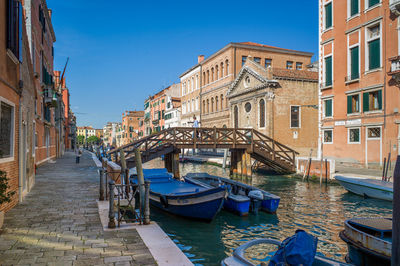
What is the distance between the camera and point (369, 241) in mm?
5453

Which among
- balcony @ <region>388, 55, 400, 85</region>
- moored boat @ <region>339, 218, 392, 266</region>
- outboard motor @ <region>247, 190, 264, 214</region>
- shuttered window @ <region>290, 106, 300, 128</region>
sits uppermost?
balcony @ <region>388, 55, 400, 85</region>

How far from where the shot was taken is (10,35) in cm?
724

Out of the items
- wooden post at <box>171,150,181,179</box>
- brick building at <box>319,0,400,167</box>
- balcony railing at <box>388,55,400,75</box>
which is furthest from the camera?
wooden post at <box>171,150,181,179</box>

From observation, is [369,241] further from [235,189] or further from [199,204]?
[235,189]

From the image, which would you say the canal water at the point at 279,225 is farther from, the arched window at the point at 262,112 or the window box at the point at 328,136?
the arched window at the point at 262,112

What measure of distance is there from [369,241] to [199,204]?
16.3ft

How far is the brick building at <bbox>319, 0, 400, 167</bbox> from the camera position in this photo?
17.6 m

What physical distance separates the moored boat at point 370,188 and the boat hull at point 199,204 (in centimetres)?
748

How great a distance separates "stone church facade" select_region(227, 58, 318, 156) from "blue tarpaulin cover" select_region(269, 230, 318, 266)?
925 inches

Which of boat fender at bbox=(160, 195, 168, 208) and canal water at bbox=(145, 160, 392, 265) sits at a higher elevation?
boat fender at bbox=(160, 195, 168, 208)

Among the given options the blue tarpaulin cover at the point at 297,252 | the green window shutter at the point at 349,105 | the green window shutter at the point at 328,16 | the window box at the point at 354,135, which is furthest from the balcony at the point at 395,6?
the blue tarpaulin cover at the point at 297,252

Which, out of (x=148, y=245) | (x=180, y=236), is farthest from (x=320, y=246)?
(x=148, y=245)

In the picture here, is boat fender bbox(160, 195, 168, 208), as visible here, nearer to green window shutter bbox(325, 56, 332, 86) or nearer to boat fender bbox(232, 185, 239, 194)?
boat fender bbox(232, 185, 239, 194)

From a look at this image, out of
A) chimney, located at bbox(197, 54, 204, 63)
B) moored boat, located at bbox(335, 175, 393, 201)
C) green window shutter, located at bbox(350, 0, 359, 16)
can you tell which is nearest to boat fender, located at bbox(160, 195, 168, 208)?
moored boat, located at bbox(335, 175, 393, 201)
